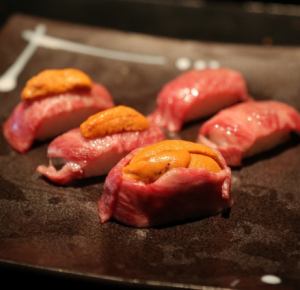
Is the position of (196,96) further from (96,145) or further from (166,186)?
(166,186)

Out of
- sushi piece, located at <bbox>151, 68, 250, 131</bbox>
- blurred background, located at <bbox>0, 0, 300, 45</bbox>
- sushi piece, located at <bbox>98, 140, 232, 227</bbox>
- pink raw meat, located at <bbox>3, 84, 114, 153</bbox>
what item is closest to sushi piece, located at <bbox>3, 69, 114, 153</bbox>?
pink raw meat, located at <bbox>3, 84, 114, 153</bbox>

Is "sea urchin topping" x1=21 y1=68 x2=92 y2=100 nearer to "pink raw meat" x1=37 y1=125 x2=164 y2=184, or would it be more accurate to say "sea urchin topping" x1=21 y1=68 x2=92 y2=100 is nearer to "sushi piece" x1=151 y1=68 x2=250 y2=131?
"pink raw meat" x1=37 y1=125 x2=164 y2=184

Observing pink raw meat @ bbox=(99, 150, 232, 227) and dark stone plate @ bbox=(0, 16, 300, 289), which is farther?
pink raw meat @ bbox=(99, 150, 232, 227)

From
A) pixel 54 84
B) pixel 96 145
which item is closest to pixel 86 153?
pixel 96 145

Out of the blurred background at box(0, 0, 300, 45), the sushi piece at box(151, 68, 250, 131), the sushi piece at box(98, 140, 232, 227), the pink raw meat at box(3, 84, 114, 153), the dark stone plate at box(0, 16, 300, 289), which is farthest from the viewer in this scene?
the blurred background at box(0, 0, 300, 45)

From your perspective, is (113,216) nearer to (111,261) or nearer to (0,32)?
(111,261)

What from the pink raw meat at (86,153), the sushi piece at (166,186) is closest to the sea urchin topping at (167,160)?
the sushi piece at (166,186)
